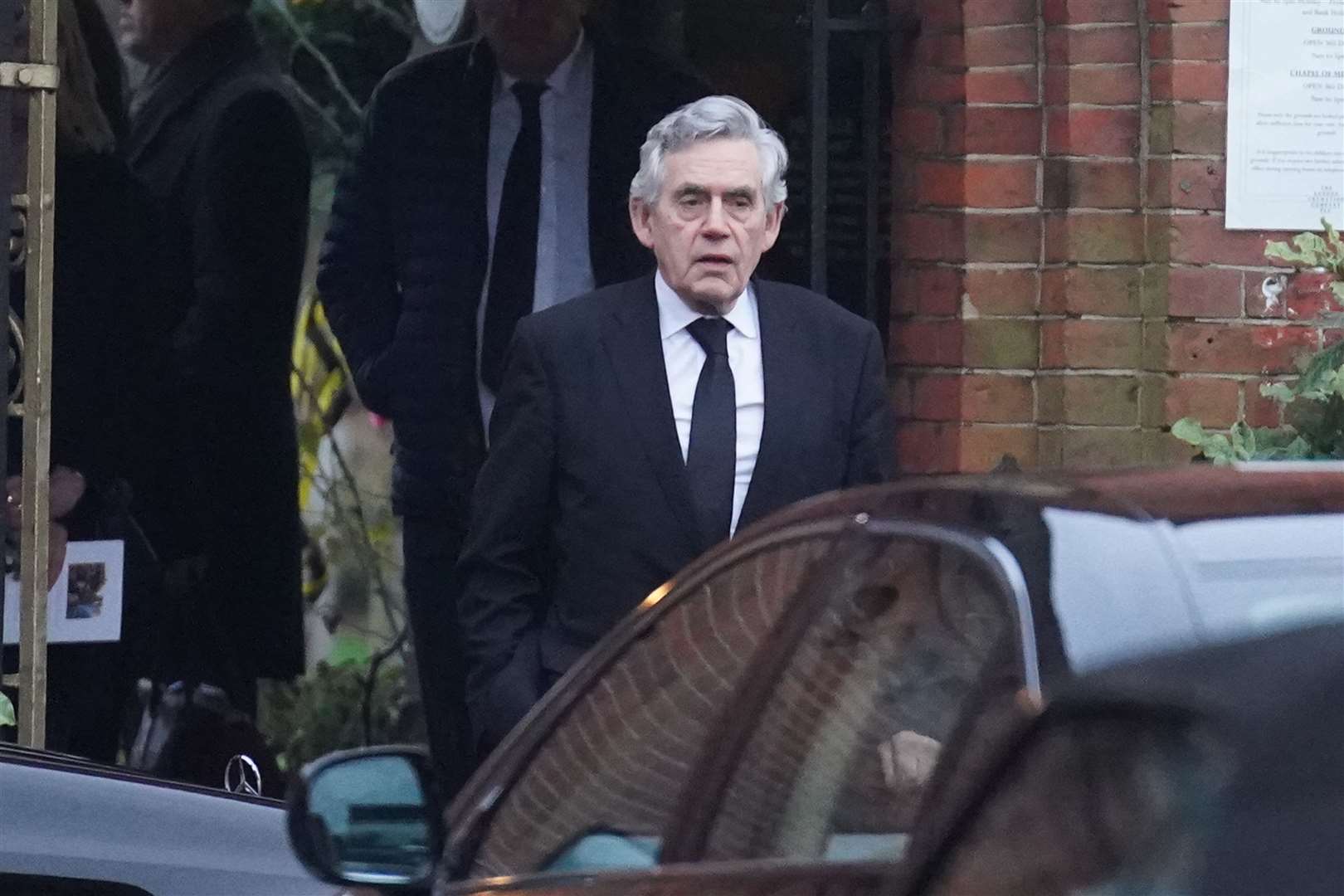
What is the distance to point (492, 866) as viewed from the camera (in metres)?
2.73

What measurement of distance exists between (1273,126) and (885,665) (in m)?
3.68

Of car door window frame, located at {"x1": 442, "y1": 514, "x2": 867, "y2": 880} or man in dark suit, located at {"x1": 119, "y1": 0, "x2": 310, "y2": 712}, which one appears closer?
car door window frame, located at {"x1": 442, "y1": 514, "x2": 867, "y2": 880}

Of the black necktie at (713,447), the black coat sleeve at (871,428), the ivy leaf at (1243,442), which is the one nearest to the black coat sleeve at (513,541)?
the black necktie at (713,447)

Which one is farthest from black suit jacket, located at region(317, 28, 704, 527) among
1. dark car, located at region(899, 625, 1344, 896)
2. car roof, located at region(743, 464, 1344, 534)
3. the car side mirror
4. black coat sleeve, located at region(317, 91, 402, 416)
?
dark car, located at region(899, 625, 1344, 896)

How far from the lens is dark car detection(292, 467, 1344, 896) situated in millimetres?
1862

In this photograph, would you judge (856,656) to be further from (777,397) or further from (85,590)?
(85,590)

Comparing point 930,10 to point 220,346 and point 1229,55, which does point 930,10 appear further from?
point 220,346

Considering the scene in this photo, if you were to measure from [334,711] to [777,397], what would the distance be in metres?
2.39

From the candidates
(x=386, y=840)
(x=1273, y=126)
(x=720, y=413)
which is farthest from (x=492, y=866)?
(x=1273, y=126)

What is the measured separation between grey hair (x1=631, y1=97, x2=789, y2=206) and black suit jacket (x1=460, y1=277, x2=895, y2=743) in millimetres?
196

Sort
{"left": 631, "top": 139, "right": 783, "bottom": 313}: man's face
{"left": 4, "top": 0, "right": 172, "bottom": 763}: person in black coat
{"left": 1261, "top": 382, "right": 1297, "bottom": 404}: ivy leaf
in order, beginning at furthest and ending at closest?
{"left": 4, "top": 0, "right": 172, "bottom": 763}: person in black coat
{"left": 1261, "top": 382, "right": 1297, "bottom": 404}: ivy leaf
{"left": 631, "top": 139, "right": 783, "bottom": 313}: man's face

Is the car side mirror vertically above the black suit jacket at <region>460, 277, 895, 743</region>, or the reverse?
the black suit jacket at <region>460, 277, 895, 743</region>

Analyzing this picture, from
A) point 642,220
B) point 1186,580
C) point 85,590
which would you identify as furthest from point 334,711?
point 1186,580

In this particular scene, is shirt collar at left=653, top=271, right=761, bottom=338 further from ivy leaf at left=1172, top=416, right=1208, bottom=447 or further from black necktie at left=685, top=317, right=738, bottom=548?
ivy leaf at left=1172, top=416, right=1208, bottom=447
